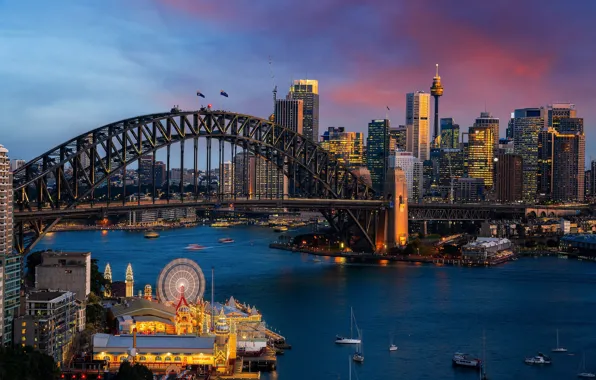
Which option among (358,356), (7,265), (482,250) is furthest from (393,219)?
(7,265)

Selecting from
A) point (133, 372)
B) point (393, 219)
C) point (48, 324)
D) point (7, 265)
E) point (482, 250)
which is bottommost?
point (133, 372)

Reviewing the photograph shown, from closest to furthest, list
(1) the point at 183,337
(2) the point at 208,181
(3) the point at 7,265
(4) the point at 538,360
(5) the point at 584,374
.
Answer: (3) the point at 7,265, (5) the point at 584,374, (1) the point at 183,337, (4) the point at 538,360, (2) the point at 208,181

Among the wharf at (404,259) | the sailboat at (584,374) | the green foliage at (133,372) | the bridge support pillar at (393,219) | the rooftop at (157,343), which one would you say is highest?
the bridge support pillar at (393,219)

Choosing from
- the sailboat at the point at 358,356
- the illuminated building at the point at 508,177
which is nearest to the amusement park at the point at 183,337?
the sailboat at the point at 358,356

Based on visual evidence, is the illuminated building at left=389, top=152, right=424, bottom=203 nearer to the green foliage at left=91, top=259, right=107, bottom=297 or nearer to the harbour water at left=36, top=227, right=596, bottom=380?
the harbour water at left=36, top=227, right=596, bottom=380

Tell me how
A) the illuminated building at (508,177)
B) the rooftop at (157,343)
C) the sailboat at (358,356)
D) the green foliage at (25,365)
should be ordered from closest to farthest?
the green foliage at (25,365) → the rooftop at (157,343) → the sailboat at (358,356) → the illuminated building at (508,177)

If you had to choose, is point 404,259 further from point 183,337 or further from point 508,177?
point 508,177

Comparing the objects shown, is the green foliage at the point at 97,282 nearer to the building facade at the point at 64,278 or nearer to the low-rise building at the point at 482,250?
the building facade at the point at 64,278
